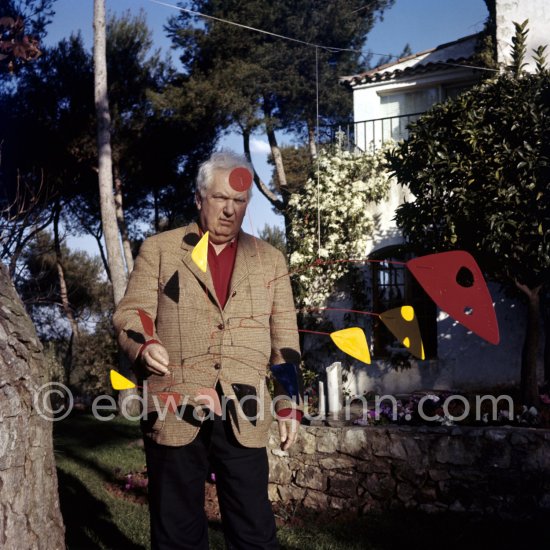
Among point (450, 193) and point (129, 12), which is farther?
point (129, 12)

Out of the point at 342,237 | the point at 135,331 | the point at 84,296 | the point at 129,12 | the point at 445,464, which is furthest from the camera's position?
the point at 84,296

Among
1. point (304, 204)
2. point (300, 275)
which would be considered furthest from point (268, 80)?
point (300, 275)

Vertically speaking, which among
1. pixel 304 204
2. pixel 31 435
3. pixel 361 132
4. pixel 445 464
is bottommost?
pixel 445 464

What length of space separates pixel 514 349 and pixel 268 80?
801 centimetres

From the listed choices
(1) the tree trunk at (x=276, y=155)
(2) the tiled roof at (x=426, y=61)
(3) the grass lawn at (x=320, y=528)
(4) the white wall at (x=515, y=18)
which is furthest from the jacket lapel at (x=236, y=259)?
(1) the tree trunk at (x=276, y=155)

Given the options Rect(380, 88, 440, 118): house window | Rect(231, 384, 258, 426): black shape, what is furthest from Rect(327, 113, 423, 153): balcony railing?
Rect(231, 384, 258, 426): black shape

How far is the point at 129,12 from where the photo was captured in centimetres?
1504

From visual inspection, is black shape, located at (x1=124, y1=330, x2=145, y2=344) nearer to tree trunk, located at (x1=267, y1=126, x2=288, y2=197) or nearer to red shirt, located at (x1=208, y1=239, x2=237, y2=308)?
red shirt, located at (x1=208, y1=239, x2=237, y2=308)

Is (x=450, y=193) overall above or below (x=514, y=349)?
above

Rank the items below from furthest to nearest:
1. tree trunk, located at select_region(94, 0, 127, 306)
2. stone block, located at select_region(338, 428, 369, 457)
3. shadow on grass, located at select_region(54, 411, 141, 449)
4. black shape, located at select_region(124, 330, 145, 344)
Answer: tree trunk, located at select_region(94, 0, 127, 306) → shadow on grass, located at select_region(54, 411, 141, 449) → stone block, located at select_region(338, 428, 369, 457) → black shape, located at select_region(124, 330, 145, 344)

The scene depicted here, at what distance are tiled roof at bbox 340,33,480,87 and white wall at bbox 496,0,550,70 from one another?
1725 millimetres

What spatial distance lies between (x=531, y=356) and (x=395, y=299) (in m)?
3.29

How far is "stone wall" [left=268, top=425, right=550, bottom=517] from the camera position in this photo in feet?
15.4

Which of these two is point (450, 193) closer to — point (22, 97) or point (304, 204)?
point (304, 204)
